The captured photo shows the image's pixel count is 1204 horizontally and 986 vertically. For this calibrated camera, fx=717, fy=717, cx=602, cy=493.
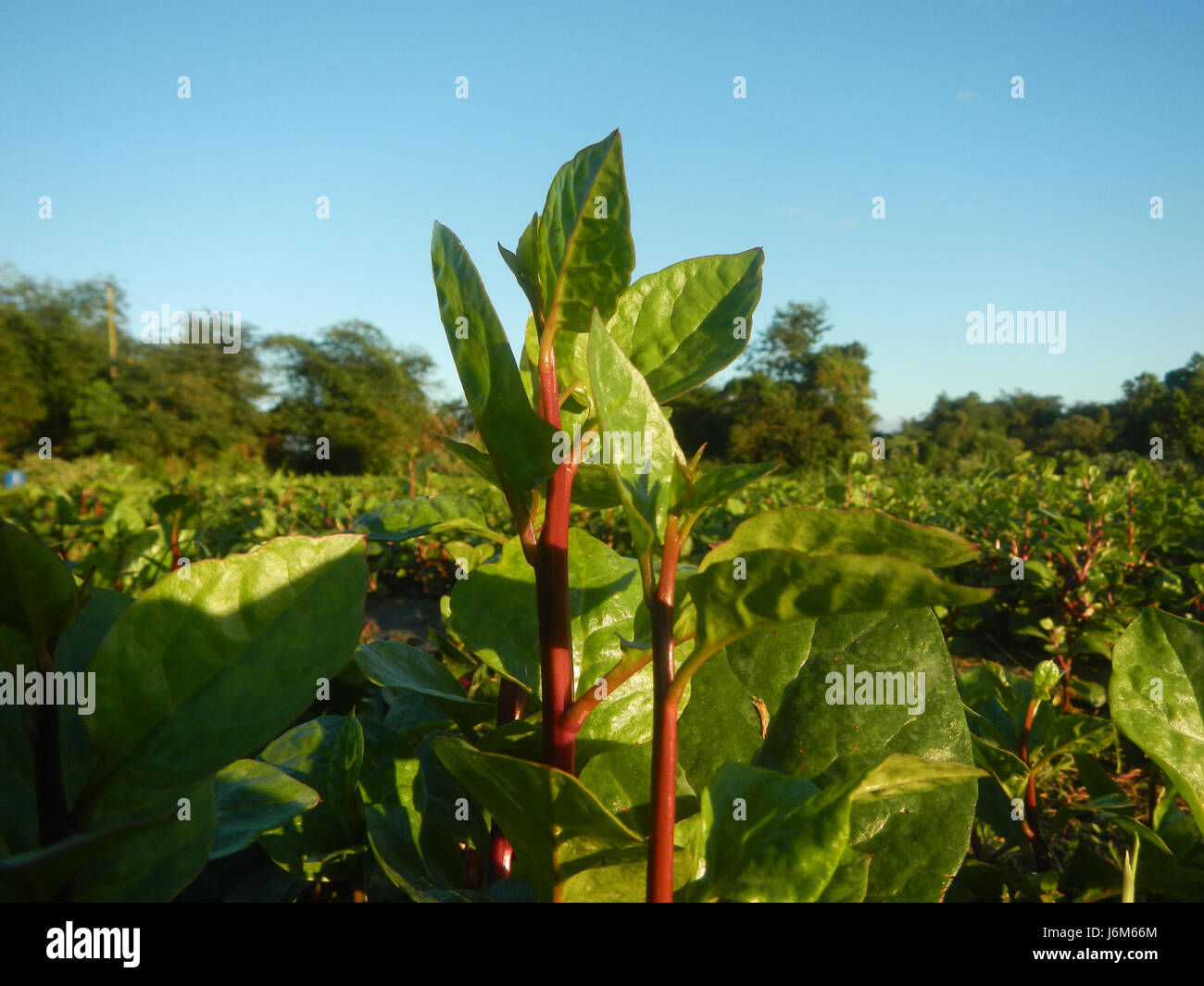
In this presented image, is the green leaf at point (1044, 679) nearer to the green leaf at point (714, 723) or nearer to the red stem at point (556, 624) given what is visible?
the green leaf at point (714, 723)

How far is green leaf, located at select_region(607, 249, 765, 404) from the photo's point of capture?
0.69 m

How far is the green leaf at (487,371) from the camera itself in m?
0.55

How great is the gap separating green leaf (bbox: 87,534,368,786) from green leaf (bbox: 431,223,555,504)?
5.7 inches

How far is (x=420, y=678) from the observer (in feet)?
2.95

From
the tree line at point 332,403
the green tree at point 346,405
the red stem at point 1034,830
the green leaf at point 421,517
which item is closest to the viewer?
the green leaf at point 421,517

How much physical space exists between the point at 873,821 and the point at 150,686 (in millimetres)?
634

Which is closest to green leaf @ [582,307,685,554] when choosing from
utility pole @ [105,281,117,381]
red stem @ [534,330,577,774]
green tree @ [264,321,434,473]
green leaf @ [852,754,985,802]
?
red stem @ [534,330,577,774]

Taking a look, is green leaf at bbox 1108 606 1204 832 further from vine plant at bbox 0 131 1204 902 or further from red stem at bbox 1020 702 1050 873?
red stem at bbox 1020 702 1050 873

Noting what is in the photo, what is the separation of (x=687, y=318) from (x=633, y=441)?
0.26 m

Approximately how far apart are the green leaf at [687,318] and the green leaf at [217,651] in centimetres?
33

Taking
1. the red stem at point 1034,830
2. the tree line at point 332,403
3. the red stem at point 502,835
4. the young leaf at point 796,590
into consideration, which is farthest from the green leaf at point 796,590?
the tree line at point 332,403

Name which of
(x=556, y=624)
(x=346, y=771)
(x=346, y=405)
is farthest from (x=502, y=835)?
(x=346, y=405)
